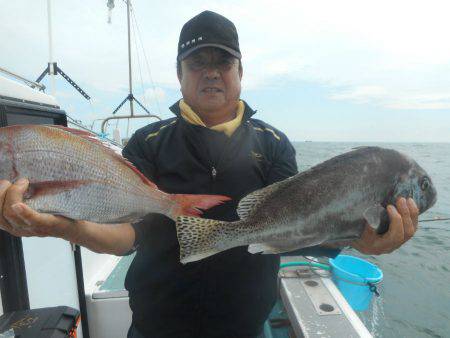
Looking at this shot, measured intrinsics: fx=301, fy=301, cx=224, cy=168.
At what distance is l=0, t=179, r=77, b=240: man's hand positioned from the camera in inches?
59.4

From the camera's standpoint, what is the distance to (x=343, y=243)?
2104 millimetres

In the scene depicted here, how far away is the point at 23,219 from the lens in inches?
63.1

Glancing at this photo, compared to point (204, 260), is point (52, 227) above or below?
above

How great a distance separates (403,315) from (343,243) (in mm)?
7122

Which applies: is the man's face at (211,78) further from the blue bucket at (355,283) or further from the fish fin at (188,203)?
the blue bucket at (355,283)

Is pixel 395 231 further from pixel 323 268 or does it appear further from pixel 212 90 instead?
pixel 323 268

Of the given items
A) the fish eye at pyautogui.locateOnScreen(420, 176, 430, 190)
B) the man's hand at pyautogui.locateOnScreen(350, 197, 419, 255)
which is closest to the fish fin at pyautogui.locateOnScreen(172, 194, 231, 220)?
the man's hand at pyautogui.locateOnScreen(350, 197, 419, 255)

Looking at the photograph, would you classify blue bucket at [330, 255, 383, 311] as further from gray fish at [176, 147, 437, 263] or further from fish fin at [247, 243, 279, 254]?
fish fin at [247, 243, 279, 254]

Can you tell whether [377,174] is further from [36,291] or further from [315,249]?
[36,291]

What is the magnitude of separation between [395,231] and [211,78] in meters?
1.70

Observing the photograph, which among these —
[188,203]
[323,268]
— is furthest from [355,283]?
[188,203]

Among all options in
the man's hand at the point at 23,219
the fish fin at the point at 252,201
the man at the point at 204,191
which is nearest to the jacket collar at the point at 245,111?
the man at the point at 204,191

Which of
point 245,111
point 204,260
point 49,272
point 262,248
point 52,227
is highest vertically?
point 245,111

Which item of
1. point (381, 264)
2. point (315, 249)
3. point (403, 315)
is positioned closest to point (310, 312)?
point (315, 249)
